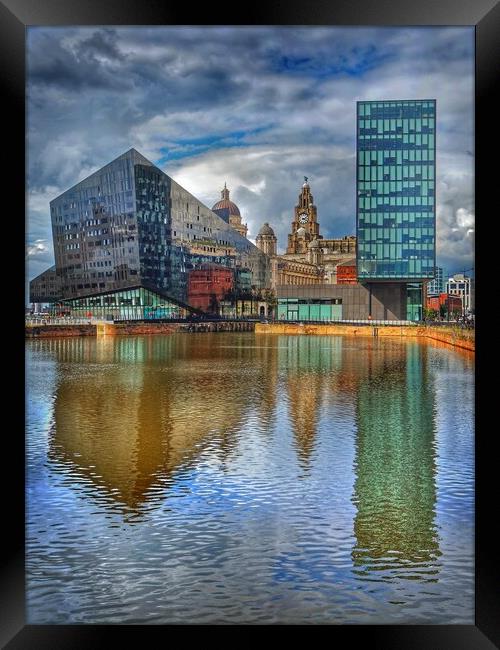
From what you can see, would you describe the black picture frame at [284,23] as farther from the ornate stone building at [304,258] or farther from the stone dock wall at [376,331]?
the ornate stone building at [304,258]

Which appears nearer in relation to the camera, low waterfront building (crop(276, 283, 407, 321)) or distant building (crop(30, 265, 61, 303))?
low waterfront building (crop(276, 283, 407, 321))

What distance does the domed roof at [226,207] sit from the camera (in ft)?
620

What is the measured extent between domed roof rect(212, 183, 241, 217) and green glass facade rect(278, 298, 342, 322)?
7863 centimetres

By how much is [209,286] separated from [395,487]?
366 feet

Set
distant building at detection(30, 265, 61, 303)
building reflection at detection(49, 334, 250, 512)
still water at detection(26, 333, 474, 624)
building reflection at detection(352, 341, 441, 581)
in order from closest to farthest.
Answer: still water at detection(26, 333, 474, 624)
building reflection at detection(352, 341, 441, 581)
building reflection at detection(49, 334, 250, 512)
distant building at detection(30, 265, 61, 303)

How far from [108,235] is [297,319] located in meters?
25.7

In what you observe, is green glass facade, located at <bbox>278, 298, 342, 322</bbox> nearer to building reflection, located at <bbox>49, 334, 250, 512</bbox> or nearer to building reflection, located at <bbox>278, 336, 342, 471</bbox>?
building reflection, located at <bbox>278, 336, 342, 471</bbox>

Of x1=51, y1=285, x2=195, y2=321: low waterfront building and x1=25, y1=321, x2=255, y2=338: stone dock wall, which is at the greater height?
x1=51, y1=285, x2=195, y2=321: low waterfront building

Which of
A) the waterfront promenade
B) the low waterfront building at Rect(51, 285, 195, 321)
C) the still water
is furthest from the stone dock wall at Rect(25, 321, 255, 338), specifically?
the still water

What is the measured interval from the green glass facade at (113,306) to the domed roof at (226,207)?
83.0m

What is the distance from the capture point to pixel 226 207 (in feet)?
623

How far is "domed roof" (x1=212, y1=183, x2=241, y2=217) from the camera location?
189000mm

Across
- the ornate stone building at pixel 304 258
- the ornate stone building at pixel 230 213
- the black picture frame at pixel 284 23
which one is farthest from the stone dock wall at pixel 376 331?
the ornate stone building at pixel 230 213
